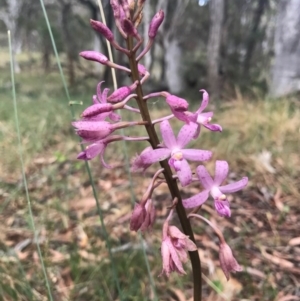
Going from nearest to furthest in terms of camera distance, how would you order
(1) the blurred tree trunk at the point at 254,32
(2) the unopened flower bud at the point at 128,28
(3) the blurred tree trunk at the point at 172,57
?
(2) the unopened flower bud at the point at 128,28 → (3) the blurred tree trunk at the point at 172,57 → (1) the blurred tree trunk at the point at 254,32

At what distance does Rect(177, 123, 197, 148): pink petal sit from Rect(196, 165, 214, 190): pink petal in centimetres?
8

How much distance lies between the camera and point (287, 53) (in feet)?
22.7

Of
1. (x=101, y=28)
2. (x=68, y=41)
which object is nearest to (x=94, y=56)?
(x=101, y=28)

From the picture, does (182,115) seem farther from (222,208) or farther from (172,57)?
(172,57)

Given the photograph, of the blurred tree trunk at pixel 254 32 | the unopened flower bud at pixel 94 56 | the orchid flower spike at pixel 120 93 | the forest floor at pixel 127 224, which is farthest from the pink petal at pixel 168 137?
the blurred tree trunk at pixel 254 32

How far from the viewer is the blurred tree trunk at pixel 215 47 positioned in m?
8.88

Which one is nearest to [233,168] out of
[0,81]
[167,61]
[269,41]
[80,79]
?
[167,61]

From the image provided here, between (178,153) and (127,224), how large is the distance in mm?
1975

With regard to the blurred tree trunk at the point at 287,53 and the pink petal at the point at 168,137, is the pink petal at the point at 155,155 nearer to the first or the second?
the pink petal at the point at 168,137

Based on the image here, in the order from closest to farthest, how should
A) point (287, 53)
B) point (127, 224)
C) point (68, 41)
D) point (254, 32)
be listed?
point (127, 224)
point (287, 53)
point (254, 32)
point (68, 41)

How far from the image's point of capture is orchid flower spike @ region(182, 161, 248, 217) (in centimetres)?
108

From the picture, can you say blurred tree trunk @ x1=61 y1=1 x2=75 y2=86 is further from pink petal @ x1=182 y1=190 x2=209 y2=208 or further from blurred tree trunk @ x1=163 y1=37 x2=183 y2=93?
pink petal @ x1=182 y1=190 x2=209 y2=208

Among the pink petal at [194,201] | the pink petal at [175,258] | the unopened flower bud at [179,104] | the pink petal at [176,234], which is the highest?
the unopened flower bud at [179,104]

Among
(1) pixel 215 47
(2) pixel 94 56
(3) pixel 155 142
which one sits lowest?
(1) pixel 215 47
